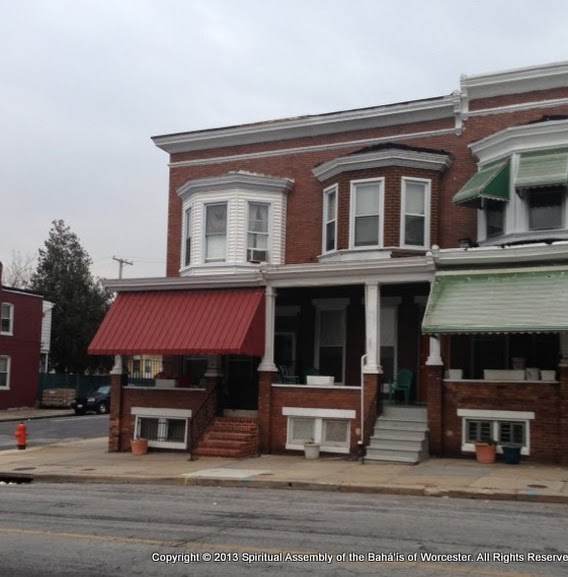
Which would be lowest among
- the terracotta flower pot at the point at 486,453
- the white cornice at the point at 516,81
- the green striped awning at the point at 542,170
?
the terracotta flower pot at the point at 486,453

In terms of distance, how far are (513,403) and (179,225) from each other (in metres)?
12.6

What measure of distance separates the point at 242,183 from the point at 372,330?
21.7 ft

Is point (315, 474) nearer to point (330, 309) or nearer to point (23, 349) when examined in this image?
point (330, 309)

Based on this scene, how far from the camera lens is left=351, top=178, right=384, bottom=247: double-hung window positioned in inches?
831

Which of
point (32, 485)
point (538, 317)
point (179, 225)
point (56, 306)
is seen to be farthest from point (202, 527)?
point (56, 306)

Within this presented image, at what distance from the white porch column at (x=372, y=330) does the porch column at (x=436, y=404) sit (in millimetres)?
1346

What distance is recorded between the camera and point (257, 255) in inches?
911

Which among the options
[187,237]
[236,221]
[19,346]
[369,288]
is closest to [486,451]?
[369,288]

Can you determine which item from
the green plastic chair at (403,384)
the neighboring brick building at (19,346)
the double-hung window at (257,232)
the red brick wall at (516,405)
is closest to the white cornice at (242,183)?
the double-hung window at (257,232)

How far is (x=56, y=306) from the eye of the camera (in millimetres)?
55656

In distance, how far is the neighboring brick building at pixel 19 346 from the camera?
43156 millimetres

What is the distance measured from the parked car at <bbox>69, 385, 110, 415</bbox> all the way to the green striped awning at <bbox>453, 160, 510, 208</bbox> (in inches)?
1110

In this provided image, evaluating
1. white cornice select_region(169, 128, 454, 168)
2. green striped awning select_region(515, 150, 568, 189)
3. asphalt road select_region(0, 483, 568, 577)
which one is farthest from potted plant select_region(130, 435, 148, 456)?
green striped awning select_region(515, 150, 568, 189)

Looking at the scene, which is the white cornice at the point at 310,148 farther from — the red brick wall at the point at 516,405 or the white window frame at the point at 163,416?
the white window frame at the point at 163,416
